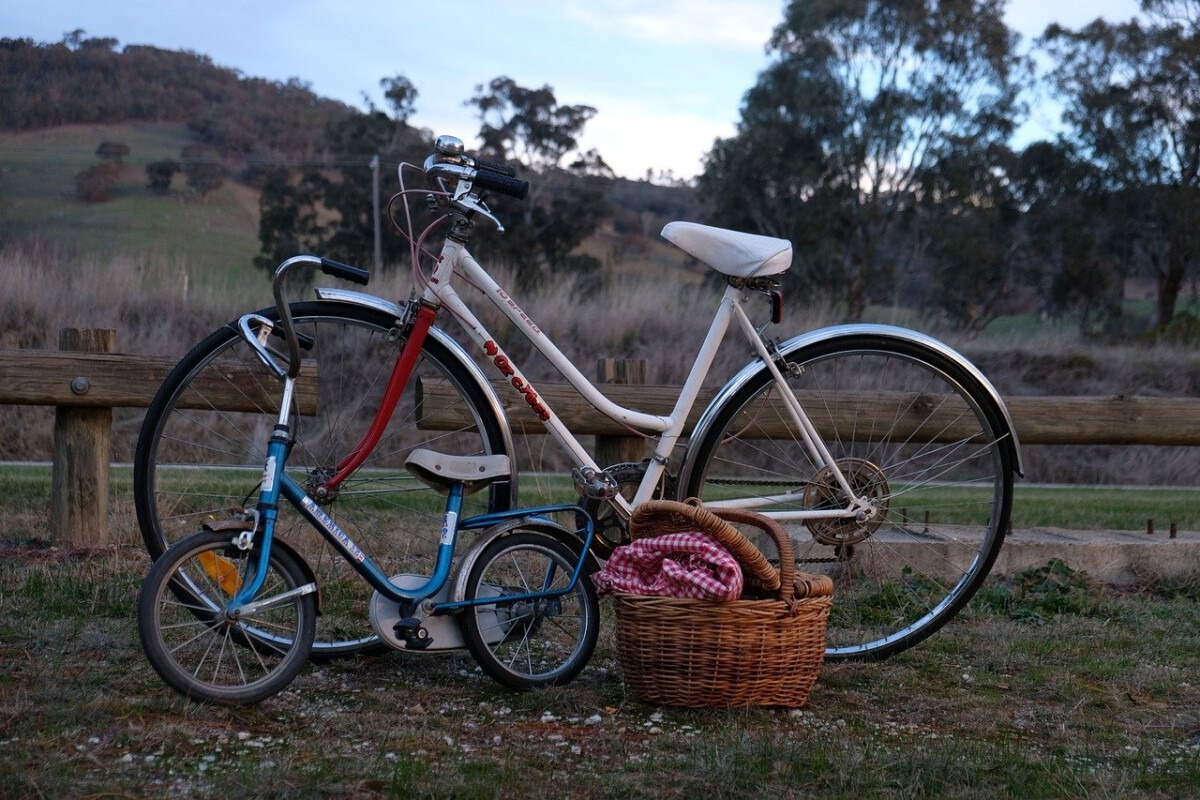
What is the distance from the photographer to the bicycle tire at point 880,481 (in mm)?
3895

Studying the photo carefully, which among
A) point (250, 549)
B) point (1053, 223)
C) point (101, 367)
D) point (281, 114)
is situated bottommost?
point (250, 549)

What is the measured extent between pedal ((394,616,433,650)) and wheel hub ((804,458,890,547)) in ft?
4.22

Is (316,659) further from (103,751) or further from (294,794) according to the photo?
(294,794)

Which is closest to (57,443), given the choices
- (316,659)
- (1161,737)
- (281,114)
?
(316,659)

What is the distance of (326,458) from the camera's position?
3.62m

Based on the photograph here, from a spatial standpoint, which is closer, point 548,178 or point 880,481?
point 880,481

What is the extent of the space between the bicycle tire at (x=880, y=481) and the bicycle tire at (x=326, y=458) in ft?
2.98

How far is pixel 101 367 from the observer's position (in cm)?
504

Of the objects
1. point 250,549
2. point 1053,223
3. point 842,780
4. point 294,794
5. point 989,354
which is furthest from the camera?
point 1053,223

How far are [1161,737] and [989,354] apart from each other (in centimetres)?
1369

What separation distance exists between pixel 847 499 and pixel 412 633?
1.44 metres

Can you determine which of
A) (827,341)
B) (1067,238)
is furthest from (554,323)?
(1067,238)

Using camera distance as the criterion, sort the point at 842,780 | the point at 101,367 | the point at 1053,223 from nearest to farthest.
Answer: the point at 842,780
the point at 101,367
the point at 1053,223

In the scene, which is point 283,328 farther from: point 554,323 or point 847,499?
point 554,323
